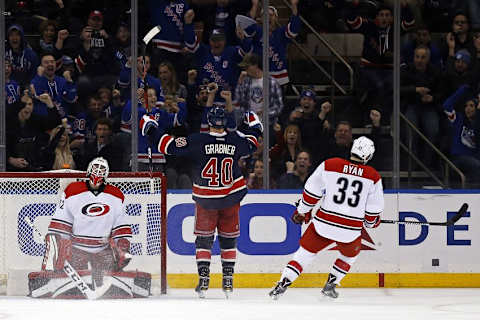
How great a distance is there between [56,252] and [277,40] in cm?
236

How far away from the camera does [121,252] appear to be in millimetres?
7066

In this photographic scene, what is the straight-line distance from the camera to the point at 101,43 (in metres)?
8.17

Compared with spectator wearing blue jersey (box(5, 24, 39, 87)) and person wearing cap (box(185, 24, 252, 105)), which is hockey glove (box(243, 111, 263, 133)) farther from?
spectator wearing blue jersey (box(5, 24, 39, 87))

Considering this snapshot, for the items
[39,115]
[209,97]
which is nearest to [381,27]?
[209,97]

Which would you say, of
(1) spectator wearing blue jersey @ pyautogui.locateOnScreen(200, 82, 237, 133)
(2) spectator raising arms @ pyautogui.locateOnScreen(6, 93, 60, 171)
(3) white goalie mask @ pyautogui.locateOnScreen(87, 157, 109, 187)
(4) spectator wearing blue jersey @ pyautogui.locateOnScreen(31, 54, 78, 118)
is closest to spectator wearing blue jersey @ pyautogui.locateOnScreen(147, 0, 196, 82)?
(1) spectator wearing blue jersey @ pyautogui.locateOnScreen(200, 82, 237, 133)

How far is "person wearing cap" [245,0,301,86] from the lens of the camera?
8.18 m

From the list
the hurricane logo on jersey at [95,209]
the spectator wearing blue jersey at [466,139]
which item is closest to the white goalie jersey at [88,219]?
the hurricane logo on jersey at [95,209]

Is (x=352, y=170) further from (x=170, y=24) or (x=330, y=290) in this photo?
(x=170, y=24)

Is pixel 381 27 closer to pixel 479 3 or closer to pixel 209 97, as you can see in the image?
pixel 479 3

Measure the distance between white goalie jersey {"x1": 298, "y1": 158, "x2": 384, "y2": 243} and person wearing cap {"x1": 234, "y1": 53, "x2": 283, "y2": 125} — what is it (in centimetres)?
133

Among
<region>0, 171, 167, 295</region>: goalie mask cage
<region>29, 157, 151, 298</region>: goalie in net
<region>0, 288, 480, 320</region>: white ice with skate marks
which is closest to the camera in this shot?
<region>0, 288, 480, 320</region>: white ice with skate marks

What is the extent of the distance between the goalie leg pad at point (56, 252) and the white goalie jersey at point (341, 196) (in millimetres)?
1533

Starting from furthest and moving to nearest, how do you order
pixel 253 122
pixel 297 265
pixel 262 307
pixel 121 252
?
pixel 253 122 → pixel 121 252 → pixel 297 265 → pixel 262 307

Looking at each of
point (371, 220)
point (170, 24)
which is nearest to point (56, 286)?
point (371, 220)
